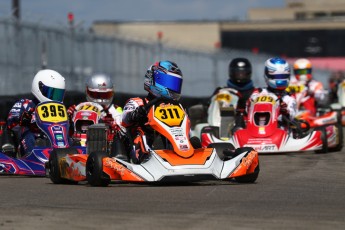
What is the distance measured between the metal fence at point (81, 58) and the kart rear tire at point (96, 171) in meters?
10.1

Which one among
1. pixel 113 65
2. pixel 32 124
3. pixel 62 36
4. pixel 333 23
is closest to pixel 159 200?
pixel 32 124

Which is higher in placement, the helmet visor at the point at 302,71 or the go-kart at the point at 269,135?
the go-kart at the point at 269,135

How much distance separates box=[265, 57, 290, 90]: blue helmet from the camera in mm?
18984

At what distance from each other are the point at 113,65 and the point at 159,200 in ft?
66.0

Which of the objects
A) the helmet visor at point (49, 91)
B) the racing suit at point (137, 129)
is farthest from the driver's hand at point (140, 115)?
the helmet visor at point (49, 91)

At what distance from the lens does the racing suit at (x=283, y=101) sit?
58.4ft

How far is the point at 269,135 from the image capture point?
1739 cm

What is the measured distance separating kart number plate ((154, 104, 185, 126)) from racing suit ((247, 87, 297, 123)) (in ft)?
19.4

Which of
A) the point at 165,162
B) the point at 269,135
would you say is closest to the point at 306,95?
the point at 269,135

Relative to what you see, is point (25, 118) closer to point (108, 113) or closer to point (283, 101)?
point (108, 113)

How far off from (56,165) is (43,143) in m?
1.69

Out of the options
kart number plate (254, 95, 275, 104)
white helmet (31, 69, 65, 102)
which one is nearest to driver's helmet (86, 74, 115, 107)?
white helmet (31, 69, 65, 102)

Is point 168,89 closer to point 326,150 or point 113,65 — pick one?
point 326,150

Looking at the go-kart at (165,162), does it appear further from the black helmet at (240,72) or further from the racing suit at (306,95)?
the racing suit at (306,95)
